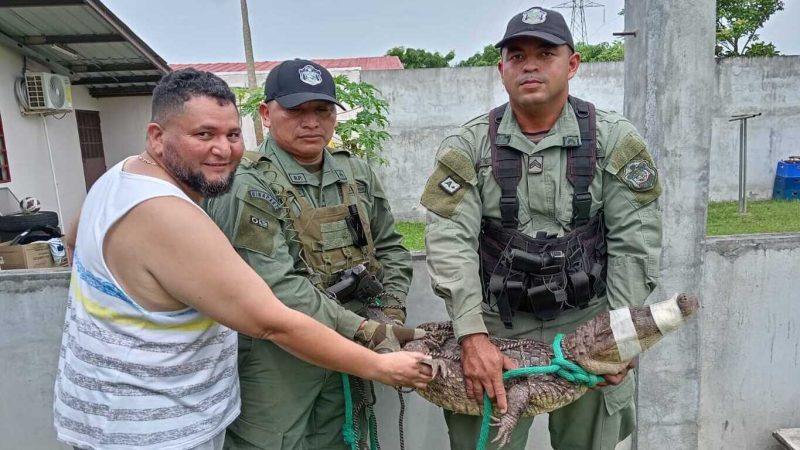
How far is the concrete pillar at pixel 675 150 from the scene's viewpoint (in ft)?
8.41

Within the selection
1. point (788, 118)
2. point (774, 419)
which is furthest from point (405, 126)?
point (774, 419)

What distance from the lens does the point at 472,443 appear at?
225cm

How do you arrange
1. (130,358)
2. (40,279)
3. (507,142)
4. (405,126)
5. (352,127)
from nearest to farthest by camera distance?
(130,358) → (507,142) → (40,279) → (352,127) → (405,126)

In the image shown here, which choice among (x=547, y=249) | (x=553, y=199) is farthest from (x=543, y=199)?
(x=547, y=249)

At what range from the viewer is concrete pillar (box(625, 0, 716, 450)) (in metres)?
2.56

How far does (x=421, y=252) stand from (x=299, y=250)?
88cm

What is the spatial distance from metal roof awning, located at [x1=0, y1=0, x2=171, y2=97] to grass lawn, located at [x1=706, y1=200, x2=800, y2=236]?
8709 mm

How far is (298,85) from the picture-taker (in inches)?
84.7

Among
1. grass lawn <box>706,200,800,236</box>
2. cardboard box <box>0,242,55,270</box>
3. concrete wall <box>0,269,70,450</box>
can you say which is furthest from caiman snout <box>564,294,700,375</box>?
grass lawn <box>706,200,800,236</box>

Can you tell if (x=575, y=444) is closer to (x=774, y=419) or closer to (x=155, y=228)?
(x=774, y=419)

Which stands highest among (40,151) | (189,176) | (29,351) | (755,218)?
(40,151)

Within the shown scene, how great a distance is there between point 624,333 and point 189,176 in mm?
1449

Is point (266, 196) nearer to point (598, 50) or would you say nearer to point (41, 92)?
point (41, 92)

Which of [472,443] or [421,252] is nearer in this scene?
[472,443]
